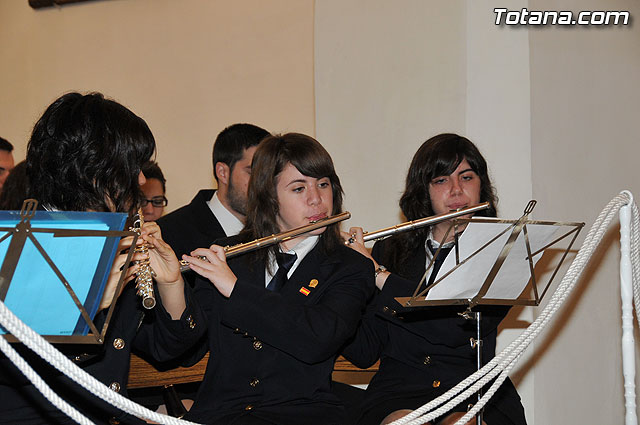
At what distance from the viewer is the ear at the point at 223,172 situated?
3986 mm

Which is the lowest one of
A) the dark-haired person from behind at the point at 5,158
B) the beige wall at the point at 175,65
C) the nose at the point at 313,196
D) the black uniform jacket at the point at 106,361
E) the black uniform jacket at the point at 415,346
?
the black uniform jacket at the point at 415,346

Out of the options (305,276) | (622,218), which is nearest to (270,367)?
(305,276)

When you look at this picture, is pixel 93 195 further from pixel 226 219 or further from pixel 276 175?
pixel 226 219

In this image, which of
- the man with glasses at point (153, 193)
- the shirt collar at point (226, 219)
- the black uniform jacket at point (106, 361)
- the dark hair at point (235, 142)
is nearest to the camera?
the black uniform jacket at point (106, 361)

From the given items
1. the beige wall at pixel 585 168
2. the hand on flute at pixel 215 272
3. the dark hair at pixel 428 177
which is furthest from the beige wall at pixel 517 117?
the hand on flute at pixel 215 272

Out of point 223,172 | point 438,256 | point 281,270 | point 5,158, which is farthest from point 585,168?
point 5,158

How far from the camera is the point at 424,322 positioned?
273 centimetres

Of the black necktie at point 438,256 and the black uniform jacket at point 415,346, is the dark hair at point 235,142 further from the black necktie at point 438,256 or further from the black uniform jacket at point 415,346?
the black uniform jacket at point 415,346

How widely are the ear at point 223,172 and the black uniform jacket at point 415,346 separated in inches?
56.4

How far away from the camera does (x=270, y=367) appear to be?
7.84ft

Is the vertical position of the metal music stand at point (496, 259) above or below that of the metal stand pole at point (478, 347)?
above

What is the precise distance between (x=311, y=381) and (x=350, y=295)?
0.99ft

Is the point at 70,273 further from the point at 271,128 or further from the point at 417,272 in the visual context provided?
the point at 271,128

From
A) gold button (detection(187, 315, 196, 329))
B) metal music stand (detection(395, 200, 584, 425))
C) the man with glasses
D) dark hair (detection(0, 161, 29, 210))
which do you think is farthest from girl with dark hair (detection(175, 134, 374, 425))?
the man with glasses
